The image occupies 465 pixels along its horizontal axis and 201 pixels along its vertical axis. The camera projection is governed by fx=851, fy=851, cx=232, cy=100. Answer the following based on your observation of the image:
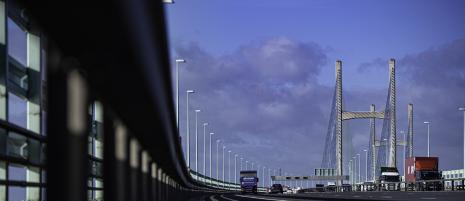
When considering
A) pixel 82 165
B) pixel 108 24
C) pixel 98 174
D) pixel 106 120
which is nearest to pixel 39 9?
pixel 108 24

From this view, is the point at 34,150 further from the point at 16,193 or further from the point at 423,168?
the point at 423,168

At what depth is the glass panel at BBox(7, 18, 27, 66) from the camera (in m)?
11.5

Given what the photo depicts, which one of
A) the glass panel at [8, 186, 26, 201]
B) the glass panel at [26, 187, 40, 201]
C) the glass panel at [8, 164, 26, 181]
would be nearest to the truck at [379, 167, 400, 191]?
the glass panel at [26, 187, 40, 201]

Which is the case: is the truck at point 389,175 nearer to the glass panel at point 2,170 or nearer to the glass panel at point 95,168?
the glass panel at point 95,168

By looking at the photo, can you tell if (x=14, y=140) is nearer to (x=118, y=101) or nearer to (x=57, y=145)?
(x=118, y=101)

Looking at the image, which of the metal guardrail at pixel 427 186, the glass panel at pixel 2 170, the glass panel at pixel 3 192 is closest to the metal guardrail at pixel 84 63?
the glass panel at pixel 2 170

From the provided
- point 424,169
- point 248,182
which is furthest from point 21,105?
point 248,182

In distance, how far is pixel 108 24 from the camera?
18.5 ft

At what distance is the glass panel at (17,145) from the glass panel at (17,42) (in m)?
1.18

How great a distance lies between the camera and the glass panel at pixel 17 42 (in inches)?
454

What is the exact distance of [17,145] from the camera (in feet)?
37.1

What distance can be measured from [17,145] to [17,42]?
160 centimetres

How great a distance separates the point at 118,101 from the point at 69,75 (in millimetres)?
2485

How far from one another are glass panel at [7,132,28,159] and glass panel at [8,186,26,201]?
1.50 feet
